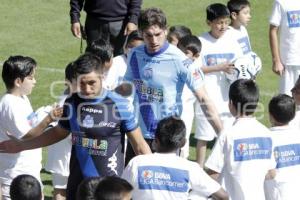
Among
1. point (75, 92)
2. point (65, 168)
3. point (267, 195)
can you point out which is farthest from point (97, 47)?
point (267, 195)

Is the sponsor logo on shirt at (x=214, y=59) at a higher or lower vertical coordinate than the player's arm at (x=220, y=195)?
higher

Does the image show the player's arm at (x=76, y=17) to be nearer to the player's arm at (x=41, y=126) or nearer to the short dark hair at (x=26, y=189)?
the player's arm at (x=41, y=126)

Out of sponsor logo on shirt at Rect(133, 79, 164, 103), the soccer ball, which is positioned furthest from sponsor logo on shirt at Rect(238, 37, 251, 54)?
sponsor logo on shirt at Rect(133, 79, 164, 103)

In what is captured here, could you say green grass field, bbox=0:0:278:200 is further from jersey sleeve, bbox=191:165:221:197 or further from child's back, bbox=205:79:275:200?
jersey sleeve, bbox=191:165:221:197

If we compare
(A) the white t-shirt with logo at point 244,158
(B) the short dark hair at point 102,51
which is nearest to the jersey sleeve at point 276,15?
(B) the short dark hair at point 102,51

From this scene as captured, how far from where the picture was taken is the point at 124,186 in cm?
739

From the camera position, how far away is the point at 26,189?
316 inches

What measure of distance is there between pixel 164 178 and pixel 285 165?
159cm

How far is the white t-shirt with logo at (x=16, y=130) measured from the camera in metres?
9.91

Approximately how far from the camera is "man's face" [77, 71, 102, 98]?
Answer: 9102 mm

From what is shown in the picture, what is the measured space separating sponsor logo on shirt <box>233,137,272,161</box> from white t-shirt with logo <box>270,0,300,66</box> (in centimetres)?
452

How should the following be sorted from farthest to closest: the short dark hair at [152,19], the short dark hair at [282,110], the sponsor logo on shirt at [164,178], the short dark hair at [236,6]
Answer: the short dark hair at [236,6] < the short dark hair at [152,19] < the short dark hair at [282,110] < the sponsor logo on shirt at [164,178]

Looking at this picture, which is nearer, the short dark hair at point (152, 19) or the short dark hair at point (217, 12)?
the short dark hair at point (152, 19)

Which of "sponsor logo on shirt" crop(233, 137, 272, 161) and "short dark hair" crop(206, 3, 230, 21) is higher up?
"short dark hair" crop(206, 3, 230, 21)
